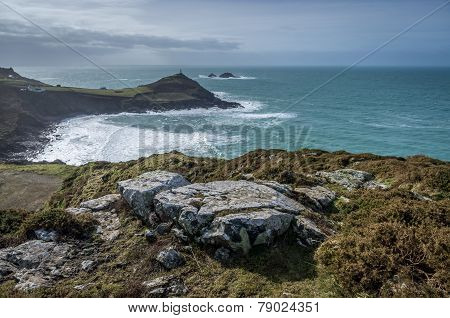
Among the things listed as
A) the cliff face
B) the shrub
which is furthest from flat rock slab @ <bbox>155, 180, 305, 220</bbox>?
the cliff face

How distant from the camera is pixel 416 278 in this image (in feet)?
30.4

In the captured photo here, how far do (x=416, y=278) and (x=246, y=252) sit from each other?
4726 mm

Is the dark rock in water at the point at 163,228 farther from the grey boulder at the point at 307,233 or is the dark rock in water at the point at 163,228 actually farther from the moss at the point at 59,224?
the grey boulder at the point at 307,233

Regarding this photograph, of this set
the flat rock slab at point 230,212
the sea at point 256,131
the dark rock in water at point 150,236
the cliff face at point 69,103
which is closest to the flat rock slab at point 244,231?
the flat rock slab at point 230,212

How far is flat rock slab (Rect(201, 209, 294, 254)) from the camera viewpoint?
11344mm

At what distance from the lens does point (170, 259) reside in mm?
11398

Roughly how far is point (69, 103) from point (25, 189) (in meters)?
86.1

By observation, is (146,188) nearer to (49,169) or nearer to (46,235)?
(46,235)

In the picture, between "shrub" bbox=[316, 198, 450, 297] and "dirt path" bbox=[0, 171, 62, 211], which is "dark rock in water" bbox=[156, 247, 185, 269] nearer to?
"shrub" bbox=[316, 198, 450, 297]

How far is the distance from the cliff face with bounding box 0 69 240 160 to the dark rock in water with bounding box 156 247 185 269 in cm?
7088

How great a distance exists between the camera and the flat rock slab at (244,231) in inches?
447

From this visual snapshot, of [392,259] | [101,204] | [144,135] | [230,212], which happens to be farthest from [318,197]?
[144,135]

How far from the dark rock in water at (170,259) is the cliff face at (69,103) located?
233 feet
